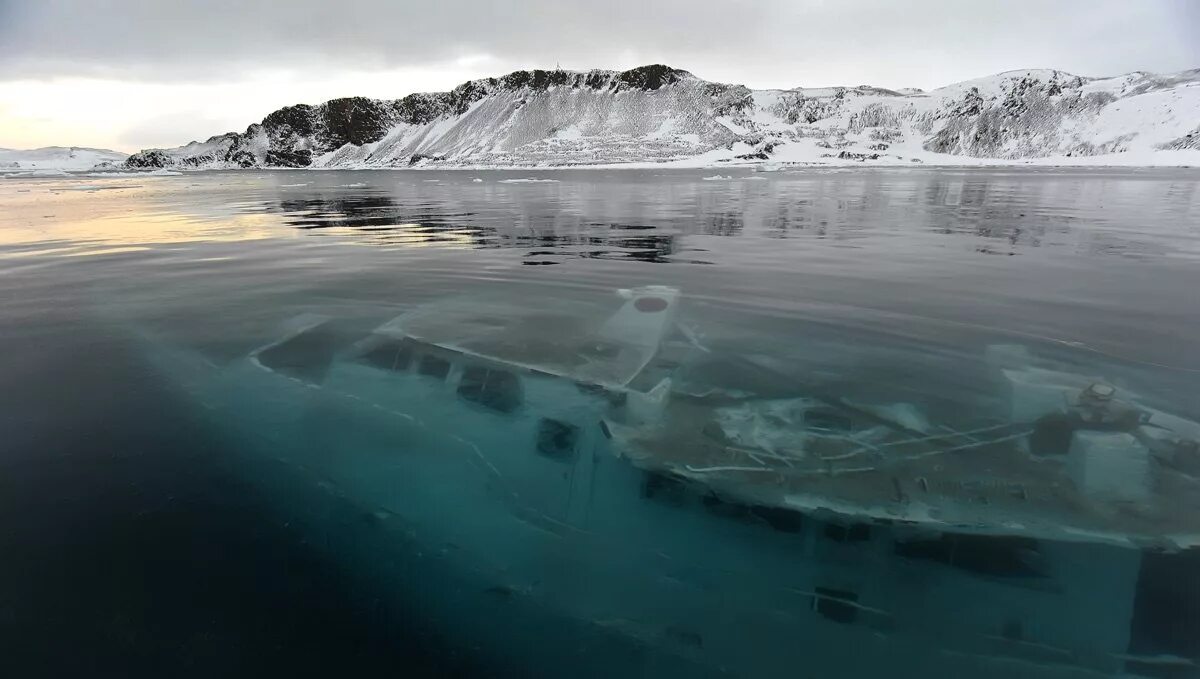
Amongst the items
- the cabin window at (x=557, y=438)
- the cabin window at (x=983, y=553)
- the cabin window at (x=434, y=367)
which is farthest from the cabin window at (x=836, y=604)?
the cabin window at (x=434, y=367)

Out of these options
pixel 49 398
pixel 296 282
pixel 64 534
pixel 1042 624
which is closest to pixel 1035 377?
pixel 1042 624

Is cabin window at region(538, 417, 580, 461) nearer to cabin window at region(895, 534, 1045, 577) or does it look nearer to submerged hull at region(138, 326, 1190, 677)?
submerged hull at region(138, 326, 1190, 677)

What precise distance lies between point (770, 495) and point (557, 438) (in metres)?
1.91

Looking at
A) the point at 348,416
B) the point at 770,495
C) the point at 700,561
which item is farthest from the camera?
the point at 348,416

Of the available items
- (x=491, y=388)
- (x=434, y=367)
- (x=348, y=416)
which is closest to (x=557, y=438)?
(x=491, y=388)

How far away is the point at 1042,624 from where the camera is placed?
10.9ft

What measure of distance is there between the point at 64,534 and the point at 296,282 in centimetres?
785

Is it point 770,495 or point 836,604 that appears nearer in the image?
point 836,604

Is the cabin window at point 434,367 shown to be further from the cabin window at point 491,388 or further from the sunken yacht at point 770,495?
the cabin window at point 491,388

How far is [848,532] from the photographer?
4.03 metres

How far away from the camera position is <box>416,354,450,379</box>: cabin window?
668 centimetres

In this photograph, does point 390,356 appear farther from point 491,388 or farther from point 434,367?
point 491,388

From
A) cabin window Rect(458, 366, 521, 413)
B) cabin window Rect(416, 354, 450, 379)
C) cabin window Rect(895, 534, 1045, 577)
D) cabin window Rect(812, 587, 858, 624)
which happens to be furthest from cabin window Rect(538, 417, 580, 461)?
cabin window Rect(895, 534, 1045, 577)

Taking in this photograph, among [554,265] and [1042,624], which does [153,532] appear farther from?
[554,265]
